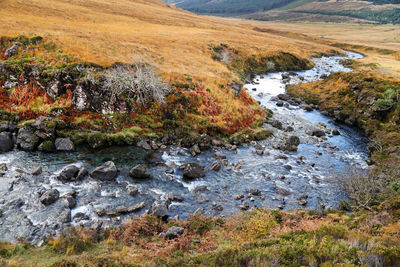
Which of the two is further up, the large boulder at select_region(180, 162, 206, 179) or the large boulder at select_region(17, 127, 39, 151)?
the large boulder at select_region(17, 127, 39, 151)

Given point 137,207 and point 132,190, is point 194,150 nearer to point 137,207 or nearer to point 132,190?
point 132,190

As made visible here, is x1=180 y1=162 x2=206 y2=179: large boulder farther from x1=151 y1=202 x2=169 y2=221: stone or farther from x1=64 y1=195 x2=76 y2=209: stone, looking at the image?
x1=64 y1=195 x2=76 y2=209: stone

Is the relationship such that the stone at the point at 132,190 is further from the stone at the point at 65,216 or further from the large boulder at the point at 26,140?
the large boulder at the point at 26,140

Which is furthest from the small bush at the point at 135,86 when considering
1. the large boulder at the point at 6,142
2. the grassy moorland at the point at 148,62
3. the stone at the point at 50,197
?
the stone at the point at 50,197

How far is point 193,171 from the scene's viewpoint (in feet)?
83.1

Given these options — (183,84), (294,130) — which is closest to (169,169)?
(183,84)

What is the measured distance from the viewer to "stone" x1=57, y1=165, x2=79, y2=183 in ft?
73.6

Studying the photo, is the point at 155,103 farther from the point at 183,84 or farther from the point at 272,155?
the point at 272,155

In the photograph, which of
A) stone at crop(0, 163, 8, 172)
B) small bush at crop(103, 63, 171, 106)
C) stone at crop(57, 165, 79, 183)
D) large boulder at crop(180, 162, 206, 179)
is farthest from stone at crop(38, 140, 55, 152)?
large boulder at crop(180, 162, 206, 179)

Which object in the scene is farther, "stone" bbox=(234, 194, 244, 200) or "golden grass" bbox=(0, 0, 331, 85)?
"golden grass" bbox=(0, 0, 331, 85)

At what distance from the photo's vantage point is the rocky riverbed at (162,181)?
18.8 meters

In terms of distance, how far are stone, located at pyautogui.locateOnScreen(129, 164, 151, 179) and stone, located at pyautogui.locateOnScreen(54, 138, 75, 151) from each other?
A: 8.16 metres

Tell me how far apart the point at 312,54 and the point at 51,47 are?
9781 cm

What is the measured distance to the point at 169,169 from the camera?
86.4 feet
